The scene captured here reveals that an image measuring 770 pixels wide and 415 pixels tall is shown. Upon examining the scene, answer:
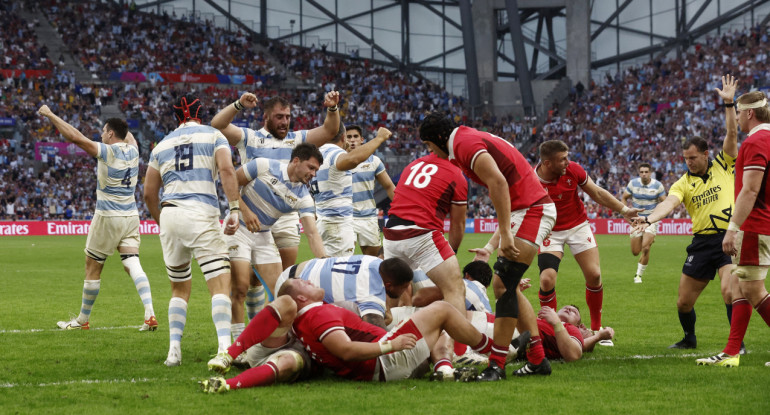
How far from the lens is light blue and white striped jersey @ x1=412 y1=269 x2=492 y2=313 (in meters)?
8.38

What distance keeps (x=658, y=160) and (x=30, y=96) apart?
34930 millimetres

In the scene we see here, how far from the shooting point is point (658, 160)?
43844 millimetres

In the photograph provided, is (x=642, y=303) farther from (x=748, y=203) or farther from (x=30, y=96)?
(x=30, y=96)

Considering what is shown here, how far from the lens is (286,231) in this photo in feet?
30.0

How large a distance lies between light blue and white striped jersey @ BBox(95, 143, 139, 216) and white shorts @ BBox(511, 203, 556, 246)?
5.56 m

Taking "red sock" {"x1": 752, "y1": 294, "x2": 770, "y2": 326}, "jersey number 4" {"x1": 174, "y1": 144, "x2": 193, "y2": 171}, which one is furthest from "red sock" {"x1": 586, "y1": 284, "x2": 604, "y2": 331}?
"jersey number 4" {"x1": 174, "y1": 144, "x2": 193, "y2": 171}

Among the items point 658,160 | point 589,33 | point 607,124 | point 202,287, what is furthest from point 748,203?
point 589,33

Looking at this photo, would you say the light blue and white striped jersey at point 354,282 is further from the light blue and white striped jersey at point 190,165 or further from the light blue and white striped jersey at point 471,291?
the light blue and white striped jersey at point 190,165

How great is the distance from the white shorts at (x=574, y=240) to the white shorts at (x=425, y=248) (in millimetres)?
2451

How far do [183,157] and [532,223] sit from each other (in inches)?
134

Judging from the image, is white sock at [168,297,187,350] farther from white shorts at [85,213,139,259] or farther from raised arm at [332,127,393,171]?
white shorts at [85,213,139,259]

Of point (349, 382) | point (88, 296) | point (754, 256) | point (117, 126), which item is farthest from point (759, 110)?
point (88, 296)

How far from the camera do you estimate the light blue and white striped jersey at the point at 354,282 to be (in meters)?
7.19

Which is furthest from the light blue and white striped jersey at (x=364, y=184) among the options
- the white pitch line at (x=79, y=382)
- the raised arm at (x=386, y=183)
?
the white pitch line at (x=79, y=382)
